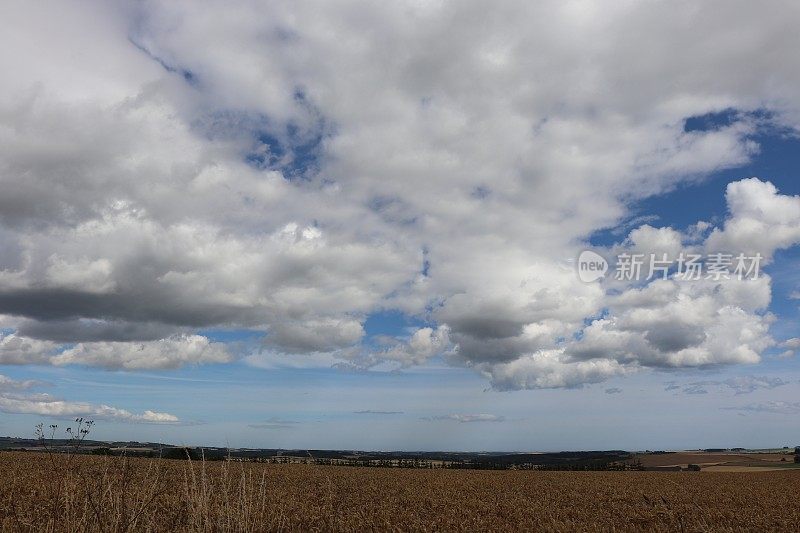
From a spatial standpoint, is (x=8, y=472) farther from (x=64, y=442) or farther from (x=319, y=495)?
(x=64, y=442)

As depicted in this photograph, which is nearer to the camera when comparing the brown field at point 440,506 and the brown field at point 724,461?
the brown field at point 440,506

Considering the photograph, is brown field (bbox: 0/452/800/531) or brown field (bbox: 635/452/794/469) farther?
brown field (bbox: 635/452/794/469)

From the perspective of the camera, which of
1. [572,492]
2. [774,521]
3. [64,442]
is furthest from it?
[572,492]

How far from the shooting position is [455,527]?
22.6 m

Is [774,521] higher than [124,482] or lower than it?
lower

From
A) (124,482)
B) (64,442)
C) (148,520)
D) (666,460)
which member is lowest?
(666,460)

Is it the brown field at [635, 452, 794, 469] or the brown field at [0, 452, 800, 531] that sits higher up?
the brown field at [0, 452, 800, 531]

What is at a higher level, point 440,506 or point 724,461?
point 440,506

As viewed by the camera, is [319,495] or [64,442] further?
[319,495]

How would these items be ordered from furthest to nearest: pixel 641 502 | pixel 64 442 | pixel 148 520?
pixel 641 502
pixel 148 520
pixel 64 442

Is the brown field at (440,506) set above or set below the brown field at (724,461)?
above

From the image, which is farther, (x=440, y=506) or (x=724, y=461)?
(x=724, y=461)

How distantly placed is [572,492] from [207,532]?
40.5 metres

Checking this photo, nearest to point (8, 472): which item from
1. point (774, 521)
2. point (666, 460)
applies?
point (774, 521)
